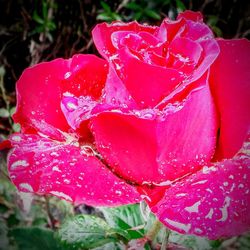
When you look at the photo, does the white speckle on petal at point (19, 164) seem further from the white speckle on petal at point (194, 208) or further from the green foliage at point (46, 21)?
the green foliage at point (46, 21)

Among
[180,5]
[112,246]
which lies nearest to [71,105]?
[112,246]

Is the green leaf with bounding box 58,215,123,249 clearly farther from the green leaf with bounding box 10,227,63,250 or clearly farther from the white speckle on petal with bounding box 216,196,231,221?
the white speckle on petal with bounding box 216,196,231,221

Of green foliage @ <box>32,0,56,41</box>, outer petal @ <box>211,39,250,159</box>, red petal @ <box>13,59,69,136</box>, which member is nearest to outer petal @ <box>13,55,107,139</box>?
red petal @ <box>13,59,69,136</box>

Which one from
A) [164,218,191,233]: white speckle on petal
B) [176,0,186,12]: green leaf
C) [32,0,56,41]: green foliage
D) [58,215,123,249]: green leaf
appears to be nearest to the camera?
[164,218,191,233]: white speckle on petal

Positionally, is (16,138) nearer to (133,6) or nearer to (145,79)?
(145,79)

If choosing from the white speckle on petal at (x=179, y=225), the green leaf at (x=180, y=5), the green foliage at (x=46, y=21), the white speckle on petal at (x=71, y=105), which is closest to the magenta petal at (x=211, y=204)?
the white speckle on petal at (x=179, y=225)

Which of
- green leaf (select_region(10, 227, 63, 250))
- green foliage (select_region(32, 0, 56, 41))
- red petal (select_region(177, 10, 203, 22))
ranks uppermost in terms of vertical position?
red petal (select_region(177, 10, 203, 22))

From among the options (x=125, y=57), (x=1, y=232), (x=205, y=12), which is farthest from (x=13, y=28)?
(x=125, y=57)
